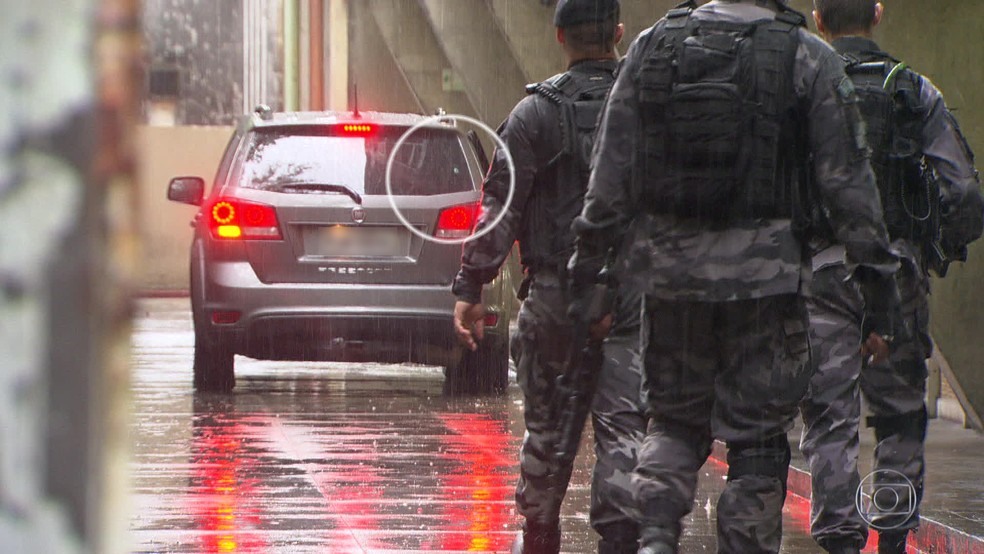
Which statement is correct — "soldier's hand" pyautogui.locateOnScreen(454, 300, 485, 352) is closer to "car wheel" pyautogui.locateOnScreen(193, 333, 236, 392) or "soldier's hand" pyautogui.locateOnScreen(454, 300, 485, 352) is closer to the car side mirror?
"car wheel" pyautogui.locateOnScreen(193, 333, 236, 392)

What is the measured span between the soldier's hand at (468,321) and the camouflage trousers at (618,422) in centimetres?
50

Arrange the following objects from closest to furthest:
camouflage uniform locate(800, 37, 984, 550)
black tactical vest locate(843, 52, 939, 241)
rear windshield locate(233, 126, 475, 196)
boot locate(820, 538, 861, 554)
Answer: boot locate(820, 538, 861, 554)
camouflage uniform locate(800, 37, 984, 550)
black tactical vest locate(843, 52, 939, 241)
rear windshield locate(233, 126, 475, 196)

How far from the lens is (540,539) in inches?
196

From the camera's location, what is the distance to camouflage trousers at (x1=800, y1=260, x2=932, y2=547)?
15.0ft

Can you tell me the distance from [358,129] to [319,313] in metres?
1.21

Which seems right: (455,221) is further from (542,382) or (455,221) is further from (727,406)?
(727,406)

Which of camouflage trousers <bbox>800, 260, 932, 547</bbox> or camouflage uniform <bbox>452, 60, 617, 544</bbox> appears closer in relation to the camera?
camouflage trousers <bbox>800, 260, 932, 547</bbox>

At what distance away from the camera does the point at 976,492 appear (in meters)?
6.29

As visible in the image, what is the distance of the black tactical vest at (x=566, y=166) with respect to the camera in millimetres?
4863

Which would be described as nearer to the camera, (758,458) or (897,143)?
(758,458)

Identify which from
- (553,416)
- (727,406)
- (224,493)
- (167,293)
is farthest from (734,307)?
(167,293)

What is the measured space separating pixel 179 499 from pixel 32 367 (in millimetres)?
5934

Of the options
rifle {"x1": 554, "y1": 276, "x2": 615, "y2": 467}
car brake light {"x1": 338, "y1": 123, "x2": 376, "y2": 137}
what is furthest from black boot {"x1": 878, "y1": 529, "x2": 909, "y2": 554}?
car brake light {"x1": 338, "y1": 123, "x2": 376, "y2": 137}

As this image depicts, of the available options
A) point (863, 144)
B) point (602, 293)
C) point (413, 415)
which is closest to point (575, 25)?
point (602, 293)
